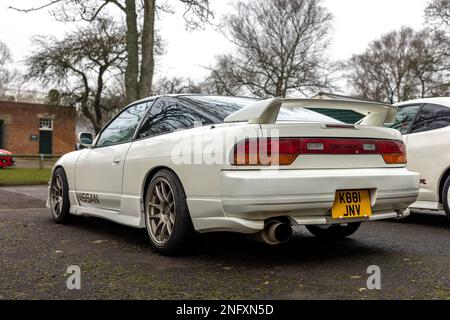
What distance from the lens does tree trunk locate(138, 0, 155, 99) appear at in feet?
41.6

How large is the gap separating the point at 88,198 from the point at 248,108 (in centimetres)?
247

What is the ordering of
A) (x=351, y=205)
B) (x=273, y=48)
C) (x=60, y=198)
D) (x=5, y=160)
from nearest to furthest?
(x=351, y=205) → (x=60, y=198) → (x=5, y=160) → (x=273, y=48)

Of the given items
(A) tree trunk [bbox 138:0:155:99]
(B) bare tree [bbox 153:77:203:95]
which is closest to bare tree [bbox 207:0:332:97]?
(B) bare tree [bbox 153:77:203:95]

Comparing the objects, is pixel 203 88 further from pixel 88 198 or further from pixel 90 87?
pixel 88 198

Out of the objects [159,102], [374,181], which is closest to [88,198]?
[159,102]

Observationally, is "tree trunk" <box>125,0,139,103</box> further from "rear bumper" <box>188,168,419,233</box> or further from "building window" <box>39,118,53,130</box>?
"building window" <box>39,118,53,130</box>

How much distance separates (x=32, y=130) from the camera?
118 feet

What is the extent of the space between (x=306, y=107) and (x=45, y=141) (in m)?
36.3

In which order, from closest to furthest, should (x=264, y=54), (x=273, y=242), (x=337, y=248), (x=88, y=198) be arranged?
(x=273, y=242) → (x=337, y=248) → (x=88, y=198) → (x=264, y=54)

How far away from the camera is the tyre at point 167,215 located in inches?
143

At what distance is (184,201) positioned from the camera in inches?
143

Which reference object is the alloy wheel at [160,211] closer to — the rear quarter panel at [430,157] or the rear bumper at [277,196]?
the rear bumper at [277,196]

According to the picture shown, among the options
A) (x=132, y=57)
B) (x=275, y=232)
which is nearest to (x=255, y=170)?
(x=275, y=232)

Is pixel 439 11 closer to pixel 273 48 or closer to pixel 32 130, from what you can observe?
pixel 273 48
